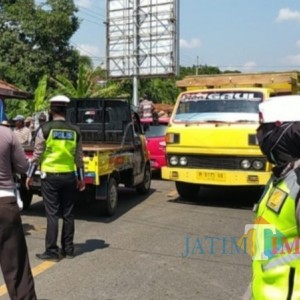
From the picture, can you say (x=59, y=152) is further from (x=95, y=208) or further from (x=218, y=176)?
(x=218, y=176)

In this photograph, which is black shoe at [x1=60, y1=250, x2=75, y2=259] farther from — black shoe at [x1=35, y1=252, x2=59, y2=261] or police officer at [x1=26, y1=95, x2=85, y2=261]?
black shoe at [x1=35, y1=252, x2=59, y2=261]

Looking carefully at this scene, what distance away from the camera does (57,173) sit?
5.82 metres

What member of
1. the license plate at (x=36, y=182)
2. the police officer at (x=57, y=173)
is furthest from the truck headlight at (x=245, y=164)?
the police officer at (x=57, y=173)

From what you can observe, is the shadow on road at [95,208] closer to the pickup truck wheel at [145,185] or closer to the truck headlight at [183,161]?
the pickup truck wheel at [145,185]

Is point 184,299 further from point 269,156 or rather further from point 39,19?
point 39,19

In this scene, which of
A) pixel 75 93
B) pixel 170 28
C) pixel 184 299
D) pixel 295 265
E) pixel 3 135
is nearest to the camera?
pixel 295 265

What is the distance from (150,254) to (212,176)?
3.00m

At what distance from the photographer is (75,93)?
22.0m

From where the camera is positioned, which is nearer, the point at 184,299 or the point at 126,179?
the point at 184,299

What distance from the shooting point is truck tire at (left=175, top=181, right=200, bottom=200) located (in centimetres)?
972

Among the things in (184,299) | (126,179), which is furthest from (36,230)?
(184,299)

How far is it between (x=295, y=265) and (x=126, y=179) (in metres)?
7.67

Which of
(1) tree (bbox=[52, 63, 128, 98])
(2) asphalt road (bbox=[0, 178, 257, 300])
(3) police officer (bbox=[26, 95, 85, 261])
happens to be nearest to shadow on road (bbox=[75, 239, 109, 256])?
(2) asphalt road (bbox=[0, 178, 257, 300])

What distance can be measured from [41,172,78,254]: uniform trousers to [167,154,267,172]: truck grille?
11.1 ft
